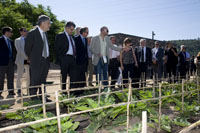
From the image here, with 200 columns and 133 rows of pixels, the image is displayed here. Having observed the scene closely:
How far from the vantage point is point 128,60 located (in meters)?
4.82

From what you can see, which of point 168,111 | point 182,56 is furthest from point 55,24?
point 168,111

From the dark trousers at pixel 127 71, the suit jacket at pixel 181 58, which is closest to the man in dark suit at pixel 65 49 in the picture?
the dark trousers at pixel 127 71

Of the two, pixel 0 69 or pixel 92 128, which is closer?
pixel 92 128

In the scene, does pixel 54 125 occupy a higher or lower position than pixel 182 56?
lower

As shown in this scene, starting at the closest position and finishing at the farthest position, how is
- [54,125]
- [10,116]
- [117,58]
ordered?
[54,125]
[10,116]
[117,58]

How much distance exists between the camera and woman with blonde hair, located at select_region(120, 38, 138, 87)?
481 cm

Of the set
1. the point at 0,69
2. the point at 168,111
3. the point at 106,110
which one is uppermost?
the point at 0,69

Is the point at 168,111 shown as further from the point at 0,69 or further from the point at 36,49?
the point at 0,69

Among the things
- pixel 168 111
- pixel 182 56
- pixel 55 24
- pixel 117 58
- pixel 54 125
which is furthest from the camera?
pixel 55 24

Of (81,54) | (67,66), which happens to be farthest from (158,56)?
(67,66)

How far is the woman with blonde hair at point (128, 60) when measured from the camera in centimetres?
481

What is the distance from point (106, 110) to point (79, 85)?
175 centimetres

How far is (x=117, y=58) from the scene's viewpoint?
5238 mm

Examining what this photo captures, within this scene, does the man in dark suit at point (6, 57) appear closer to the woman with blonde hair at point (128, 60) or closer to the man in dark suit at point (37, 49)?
the man in dark suit at point (37, 49)
